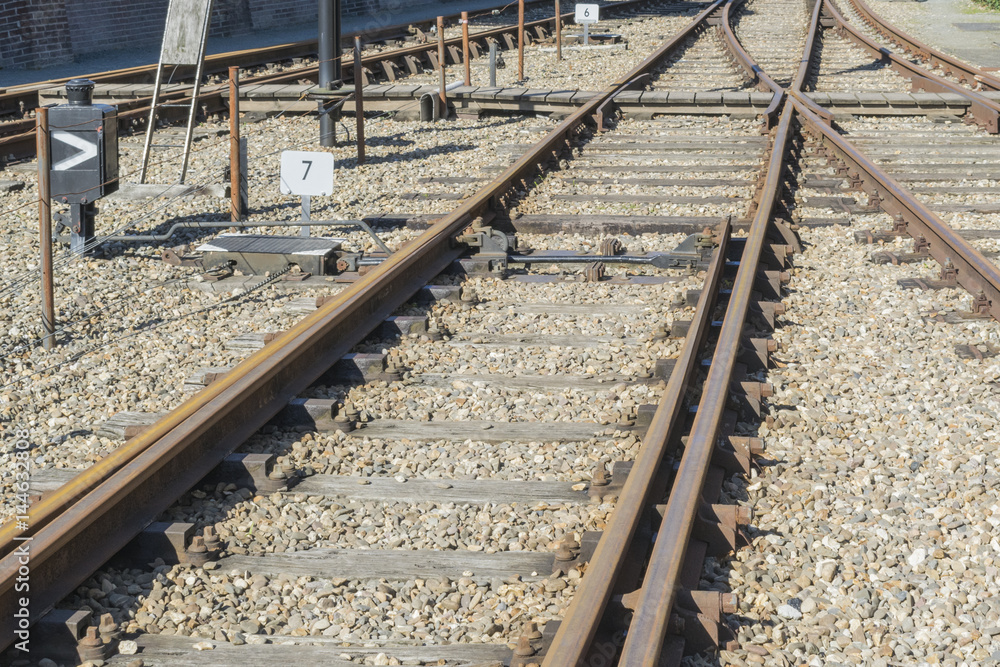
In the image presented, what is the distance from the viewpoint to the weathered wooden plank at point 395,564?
11.4 ft

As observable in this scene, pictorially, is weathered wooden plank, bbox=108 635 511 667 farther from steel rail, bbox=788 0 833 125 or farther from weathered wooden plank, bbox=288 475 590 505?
steel rail, bbox=788 0 833 125

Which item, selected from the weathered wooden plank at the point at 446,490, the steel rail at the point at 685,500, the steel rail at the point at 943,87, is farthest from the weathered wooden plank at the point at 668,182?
the weathered wooden plank at the point at 446,490

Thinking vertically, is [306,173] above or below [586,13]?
below

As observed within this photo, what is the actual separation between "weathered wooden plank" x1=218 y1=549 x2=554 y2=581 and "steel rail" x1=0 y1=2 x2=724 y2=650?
14.8 inches

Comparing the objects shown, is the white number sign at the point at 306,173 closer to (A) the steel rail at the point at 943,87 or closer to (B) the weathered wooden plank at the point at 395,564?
(B) the weathered wooden plank at the point at 395,564

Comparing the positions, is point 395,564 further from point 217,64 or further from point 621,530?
point 217,64

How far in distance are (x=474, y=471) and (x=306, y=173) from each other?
3.92 m

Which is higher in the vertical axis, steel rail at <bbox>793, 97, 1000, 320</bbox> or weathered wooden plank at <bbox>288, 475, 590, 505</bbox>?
steel rail at <bbox>793, 97, 1000, 320</bbox>

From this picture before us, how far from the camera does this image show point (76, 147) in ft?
24.2

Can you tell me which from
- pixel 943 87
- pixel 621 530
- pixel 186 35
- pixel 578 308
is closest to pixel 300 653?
pixel 621 530

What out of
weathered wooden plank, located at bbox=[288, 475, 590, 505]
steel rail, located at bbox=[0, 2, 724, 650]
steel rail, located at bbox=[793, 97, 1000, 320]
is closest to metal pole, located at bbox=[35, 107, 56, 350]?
steel rail, located at bbox=[0, 2, 724, 650]

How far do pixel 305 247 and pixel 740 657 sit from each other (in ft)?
14.8

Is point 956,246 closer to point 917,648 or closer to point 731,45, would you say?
point 917,648

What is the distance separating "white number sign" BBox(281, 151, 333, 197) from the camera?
7531 millimetres
